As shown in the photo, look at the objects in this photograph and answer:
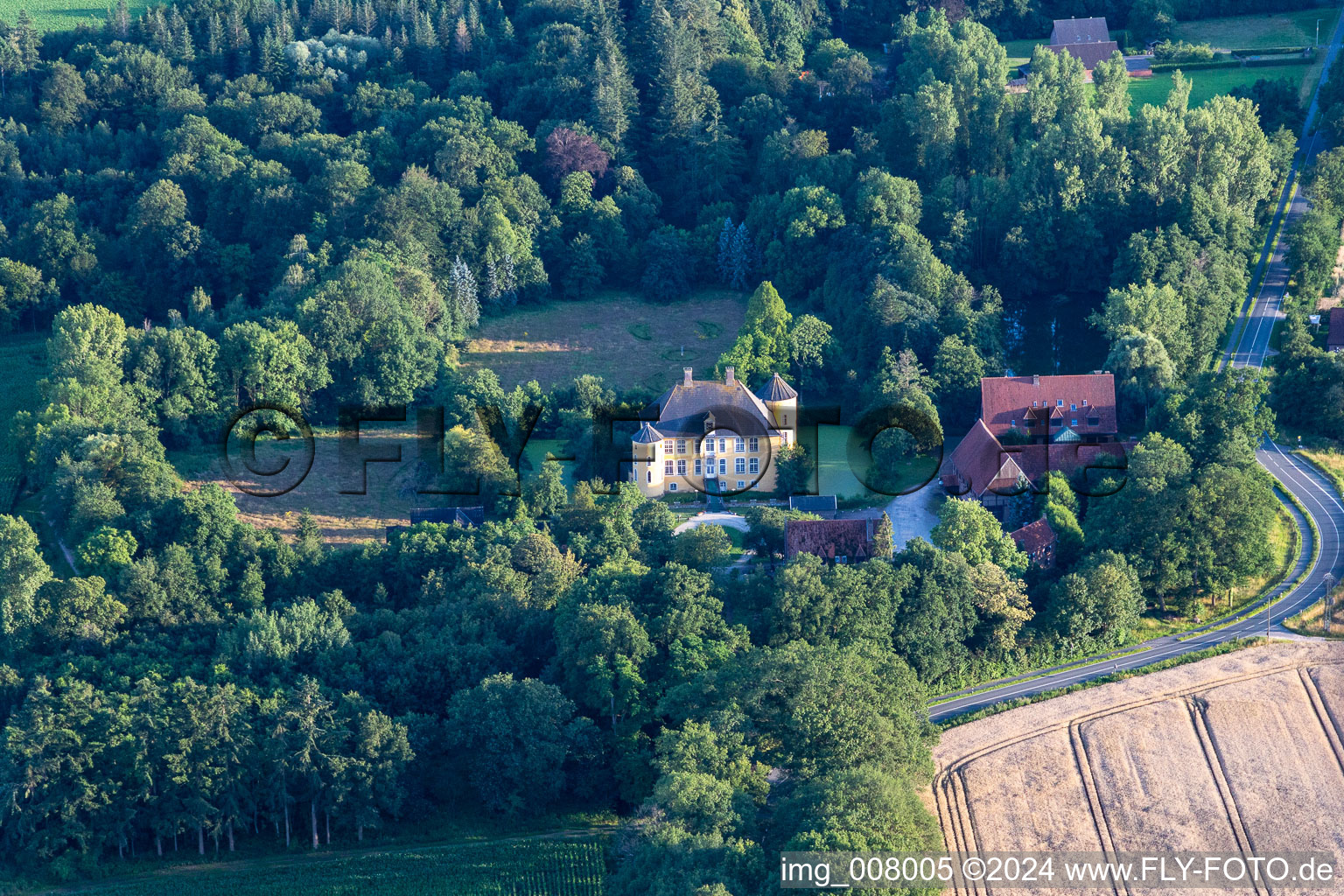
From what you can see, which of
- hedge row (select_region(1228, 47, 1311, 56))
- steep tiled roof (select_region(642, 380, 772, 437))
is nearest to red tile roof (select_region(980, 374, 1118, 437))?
steep tiled roof (select_region(642, 380, 772, 437))

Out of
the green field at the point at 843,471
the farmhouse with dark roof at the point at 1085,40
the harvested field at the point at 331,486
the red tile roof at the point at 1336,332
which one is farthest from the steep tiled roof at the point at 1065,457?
the farmhouse with dark roof at the point at 1085,40

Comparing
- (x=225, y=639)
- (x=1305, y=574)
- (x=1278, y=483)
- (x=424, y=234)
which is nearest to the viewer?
(x=225, y=639)

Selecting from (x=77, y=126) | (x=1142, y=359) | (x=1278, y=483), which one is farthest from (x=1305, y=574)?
(x=77, y=126)

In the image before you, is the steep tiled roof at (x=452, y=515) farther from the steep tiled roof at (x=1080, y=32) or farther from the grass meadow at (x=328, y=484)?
the steep tiled roof at (x=1080, y=32)

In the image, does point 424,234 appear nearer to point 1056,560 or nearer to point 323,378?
point 323,378

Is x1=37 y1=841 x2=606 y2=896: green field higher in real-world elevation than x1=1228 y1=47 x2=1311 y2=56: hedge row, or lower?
lower

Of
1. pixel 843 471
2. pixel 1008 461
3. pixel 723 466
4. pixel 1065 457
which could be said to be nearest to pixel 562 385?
pixel 723 466

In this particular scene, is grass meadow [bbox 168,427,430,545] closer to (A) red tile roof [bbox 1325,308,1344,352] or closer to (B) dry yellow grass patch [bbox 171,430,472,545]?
(B) dry yellow grass patch [bbox 171,430,472,545]
